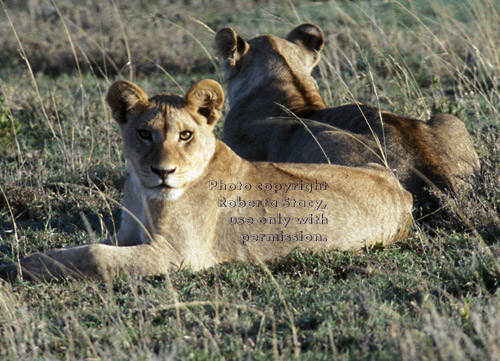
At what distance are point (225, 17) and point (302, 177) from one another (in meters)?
10.4

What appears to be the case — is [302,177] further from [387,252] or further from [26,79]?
[26,79]

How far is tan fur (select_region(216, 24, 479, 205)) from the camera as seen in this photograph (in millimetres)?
5832

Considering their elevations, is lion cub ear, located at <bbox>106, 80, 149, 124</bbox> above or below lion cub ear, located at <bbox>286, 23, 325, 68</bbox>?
above

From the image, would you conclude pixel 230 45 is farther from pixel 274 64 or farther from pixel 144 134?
pixel 144 134

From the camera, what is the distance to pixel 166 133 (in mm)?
4523

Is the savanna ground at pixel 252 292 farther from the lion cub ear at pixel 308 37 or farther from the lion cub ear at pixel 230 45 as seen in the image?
the lion cub ear at pixel 230 45

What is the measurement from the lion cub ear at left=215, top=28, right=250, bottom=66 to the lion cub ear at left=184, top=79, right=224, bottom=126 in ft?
9.28

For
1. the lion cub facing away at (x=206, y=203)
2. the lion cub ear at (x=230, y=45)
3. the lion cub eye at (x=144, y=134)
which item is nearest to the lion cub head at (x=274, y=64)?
Result: the lion cub ear at (x=230, y=45)

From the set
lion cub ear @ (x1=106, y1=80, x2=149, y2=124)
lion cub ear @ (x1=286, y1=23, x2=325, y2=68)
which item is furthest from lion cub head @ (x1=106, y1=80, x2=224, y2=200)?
lion cub ear @ (x1=286, y1=23, x2=325, y2=68)

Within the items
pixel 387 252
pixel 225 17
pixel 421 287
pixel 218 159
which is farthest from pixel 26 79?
pixel 421 287

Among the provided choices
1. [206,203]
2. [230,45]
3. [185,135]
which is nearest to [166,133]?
[185,135]

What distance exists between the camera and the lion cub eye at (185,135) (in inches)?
181

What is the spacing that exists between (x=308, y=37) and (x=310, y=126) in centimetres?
166

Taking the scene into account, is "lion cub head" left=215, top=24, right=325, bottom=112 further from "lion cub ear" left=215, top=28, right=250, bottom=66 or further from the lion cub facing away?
the lion cub facing away
